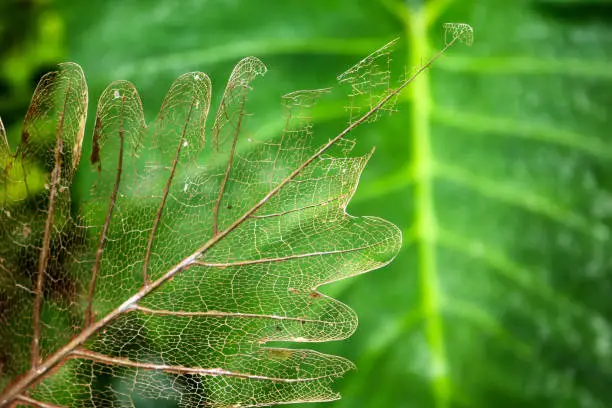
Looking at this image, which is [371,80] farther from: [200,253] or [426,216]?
[426,216]

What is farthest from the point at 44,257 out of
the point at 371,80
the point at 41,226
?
the point at 371,80

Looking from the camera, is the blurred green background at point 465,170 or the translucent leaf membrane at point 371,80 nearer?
the translucent leaf membrane at point 371,80

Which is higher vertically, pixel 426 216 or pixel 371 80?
pixel 371 80

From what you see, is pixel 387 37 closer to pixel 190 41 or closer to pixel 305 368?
pixel 190 41

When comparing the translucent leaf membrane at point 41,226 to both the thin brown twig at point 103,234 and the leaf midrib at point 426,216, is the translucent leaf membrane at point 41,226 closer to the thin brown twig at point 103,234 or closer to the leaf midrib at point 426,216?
the thin brown twig at point 103,234

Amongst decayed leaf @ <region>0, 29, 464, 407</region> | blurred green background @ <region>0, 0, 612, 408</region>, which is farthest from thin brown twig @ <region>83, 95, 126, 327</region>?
blurred green background @ <region>0, 0, 612, 408</region>

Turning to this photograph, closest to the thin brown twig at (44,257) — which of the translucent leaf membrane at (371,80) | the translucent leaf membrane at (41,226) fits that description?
the translucent leaf membrane at (41,226)
